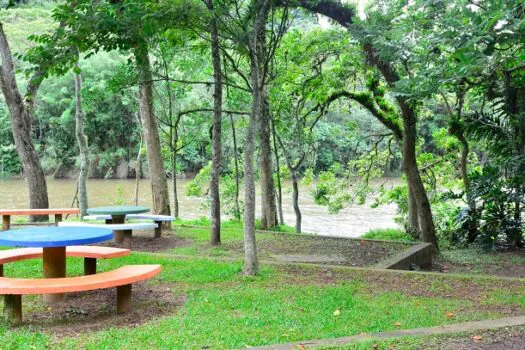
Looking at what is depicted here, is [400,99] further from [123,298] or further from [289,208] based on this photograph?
[289,208]

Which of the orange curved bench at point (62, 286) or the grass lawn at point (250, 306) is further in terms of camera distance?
the orange curved bench at point (62, 286)

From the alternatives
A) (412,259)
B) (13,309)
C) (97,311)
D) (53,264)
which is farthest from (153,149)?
(13,309)

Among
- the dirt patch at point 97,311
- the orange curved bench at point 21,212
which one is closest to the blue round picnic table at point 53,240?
the dirt patch at point 97,311

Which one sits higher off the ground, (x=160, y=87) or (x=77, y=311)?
(x=160, y=87)

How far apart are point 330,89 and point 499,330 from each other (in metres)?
8.79

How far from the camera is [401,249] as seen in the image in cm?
981

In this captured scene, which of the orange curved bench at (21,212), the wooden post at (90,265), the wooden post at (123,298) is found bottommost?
the wooden post at (123,298)

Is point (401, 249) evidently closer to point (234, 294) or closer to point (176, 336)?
point (234, 294)

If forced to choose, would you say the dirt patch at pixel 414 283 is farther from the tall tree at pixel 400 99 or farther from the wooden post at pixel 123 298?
the tall tree at pixel 400 99

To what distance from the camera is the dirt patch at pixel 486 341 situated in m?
4.39

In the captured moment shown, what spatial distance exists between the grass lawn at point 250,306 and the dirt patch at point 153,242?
1.61m

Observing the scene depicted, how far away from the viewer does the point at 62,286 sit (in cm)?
472

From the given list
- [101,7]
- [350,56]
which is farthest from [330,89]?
[101,7]

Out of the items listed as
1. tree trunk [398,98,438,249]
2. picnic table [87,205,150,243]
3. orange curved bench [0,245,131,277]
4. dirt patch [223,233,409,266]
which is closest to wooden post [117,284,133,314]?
orange curved bench [0,245,131,277]
